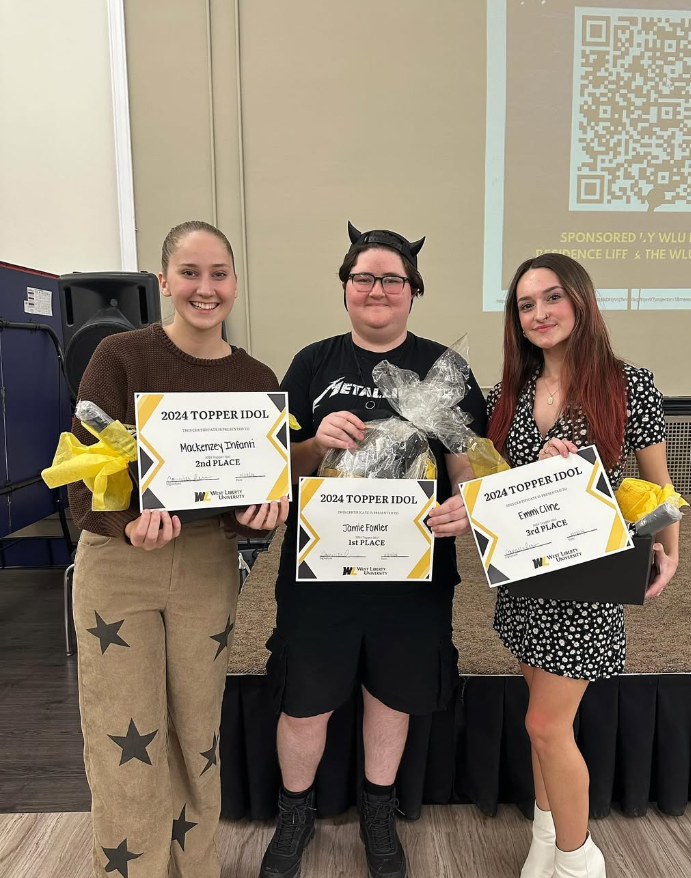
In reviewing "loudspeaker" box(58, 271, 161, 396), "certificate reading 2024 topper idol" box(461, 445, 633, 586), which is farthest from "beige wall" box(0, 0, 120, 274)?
"certificate reading 2024 topper idol" box(461, 445, 633, 586)

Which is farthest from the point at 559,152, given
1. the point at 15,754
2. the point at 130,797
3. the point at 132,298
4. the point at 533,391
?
the point at 15,754

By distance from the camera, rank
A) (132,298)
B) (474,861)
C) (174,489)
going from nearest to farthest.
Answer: (174,489)
(474,861)
(132,298)

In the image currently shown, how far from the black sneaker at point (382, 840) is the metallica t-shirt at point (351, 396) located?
610mm

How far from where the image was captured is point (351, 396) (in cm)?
128

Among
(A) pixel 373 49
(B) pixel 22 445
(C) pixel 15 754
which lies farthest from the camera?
(A) pixel 373 49

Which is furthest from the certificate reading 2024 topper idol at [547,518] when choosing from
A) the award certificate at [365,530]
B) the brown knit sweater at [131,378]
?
the brown knit sweater at [131,378]

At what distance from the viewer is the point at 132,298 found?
2.52 m

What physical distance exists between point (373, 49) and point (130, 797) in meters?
3.82

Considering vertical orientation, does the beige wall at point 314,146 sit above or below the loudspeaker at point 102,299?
above

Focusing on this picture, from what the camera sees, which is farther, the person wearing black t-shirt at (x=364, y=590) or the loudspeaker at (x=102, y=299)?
the loudspeaker at (x=102, y=299)

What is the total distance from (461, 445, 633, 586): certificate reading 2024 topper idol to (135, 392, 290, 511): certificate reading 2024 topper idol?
1.28 ft

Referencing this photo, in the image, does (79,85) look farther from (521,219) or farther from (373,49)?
(521,219)

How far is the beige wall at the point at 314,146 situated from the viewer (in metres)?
3.34

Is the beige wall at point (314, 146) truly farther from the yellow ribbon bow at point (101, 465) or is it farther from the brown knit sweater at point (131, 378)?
the yellow ribbon bow at point (101, 465)
